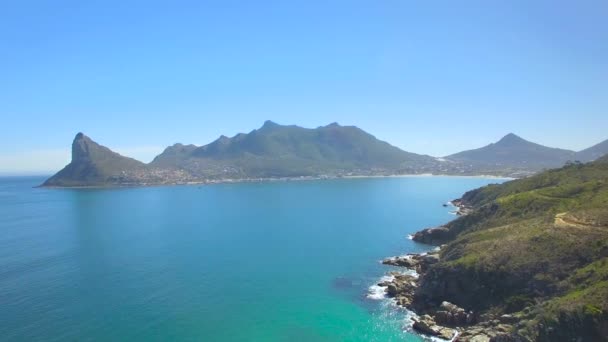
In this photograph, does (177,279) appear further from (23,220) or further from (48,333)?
(23,220)

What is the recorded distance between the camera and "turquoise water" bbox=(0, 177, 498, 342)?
57.9 meters

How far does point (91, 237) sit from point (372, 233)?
81.2 meters

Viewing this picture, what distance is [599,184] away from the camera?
94562 mm

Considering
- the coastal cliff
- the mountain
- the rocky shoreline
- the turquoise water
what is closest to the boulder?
the rocky shoreline

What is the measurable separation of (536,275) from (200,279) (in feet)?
182

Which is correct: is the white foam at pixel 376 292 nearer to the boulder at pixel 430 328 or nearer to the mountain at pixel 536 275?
the mountain at pixel 536 275

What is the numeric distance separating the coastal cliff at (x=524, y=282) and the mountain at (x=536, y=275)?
94mm

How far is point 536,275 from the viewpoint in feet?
195

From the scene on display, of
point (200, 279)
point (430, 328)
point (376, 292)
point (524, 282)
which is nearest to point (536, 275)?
point (524, 282)

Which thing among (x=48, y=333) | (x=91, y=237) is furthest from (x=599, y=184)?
(x=91, y=237)

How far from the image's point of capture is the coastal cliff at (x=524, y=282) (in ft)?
158

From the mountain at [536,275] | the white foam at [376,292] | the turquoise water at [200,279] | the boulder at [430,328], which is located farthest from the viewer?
the white foam at [376,292]

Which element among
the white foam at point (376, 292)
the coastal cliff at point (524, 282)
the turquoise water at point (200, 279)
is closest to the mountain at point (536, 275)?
the coastal cliff at point (524, 282)

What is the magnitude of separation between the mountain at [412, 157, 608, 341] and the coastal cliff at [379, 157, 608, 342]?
94mm
